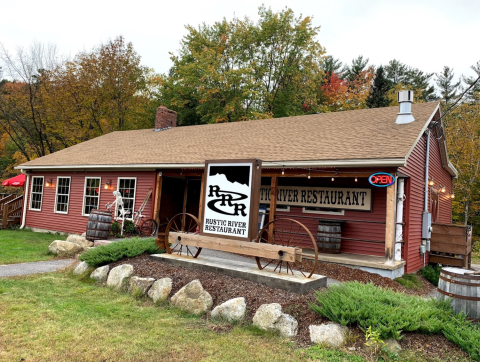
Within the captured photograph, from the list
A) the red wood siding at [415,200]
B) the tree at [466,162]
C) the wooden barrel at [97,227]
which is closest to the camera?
the red wood siding at [415,200]

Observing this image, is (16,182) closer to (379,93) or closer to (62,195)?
(62,195)

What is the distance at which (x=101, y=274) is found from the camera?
6.52m

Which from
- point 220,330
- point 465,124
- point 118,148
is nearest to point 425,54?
point 465,124

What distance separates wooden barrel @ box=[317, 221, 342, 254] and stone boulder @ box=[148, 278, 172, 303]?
14.7 feet

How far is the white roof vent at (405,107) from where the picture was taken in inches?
377

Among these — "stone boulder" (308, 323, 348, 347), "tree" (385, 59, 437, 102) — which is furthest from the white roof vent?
"tree" (385, 59, 437, 102)

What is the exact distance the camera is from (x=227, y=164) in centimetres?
627

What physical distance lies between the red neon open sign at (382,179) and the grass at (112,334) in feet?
15.3

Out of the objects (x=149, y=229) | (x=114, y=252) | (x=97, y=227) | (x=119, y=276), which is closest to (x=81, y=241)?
(x=97, y=227)

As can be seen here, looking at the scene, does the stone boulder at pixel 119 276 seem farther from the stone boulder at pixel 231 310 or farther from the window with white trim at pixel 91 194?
the window with white trim at pixel 91 194

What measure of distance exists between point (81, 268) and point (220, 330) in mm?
3832

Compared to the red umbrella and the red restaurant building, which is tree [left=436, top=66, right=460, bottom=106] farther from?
the red umbrella

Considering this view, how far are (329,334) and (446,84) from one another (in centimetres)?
3449

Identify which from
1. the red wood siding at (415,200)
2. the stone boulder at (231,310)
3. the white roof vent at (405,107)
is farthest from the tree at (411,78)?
the stone boulder at (231,310)
